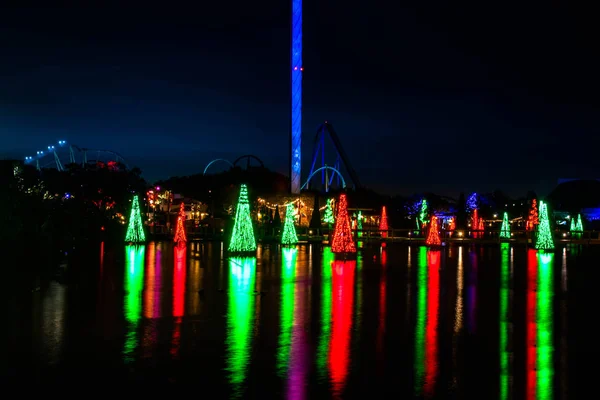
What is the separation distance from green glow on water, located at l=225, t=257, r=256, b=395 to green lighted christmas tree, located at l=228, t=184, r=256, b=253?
236 inches

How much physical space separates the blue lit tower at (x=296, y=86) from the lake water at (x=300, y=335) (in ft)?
140

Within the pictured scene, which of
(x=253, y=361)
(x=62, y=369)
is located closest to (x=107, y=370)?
(x=62, y=369)

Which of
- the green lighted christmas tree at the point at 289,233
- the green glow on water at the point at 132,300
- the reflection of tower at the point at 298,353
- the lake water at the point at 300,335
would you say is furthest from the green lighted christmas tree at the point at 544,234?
the reflection of tower at the point at 298,353

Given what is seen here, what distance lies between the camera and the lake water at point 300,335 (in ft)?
27.0

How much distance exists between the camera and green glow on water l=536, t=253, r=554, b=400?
320 inches

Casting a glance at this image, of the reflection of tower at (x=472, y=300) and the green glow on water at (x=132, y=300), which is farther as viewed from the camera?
the reflection of tower at (x=472, y=300)

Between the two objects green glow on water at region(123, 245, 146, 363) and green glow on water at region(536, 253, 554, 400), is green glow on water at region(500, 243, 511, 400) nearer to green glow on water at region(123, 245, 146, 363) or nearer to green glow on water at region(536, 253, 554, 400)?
green glow on water at region(536, 253, 554, 400)

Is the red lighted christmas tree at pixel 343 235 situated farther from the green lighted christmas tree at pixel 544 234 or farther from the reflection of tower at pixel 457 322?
the green lighted christmas tree at pixel 544 234

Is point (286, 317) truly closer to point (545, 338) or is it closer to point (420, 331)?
point (420, 331)

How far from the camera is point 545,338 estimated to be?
1112 centimetres

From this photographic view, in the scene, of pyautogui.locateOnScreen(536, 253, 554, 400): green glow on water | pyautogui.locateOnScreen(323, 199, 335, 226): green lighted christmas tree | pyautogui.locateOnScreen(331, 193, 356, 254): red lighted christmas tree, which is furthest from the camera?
pyautogui.locateOnScreen(323, 199, 335, 226): green lighted christmas tree

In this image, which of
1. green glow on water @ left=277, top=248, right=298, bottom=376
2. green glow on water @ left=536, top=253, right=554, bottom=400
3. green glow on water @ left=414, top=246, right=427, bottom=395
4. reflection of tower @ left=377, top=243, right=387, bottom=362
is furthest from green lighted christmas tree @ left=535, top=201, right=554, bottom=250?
green glow on water @ left=277, top=248, right=298, bottom=376

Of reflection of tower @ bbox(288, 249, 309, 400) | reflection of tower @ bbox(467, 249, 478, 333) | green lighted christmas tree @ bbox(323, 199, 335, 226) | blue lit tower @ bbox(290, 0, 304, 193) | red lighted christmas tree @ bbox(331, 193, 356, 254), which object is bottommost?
reflection of tower @ bbox(288, 249, 309, 400)

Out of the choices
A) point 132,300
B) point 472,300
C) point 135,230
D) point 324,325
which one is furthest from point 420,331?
point 135,230
